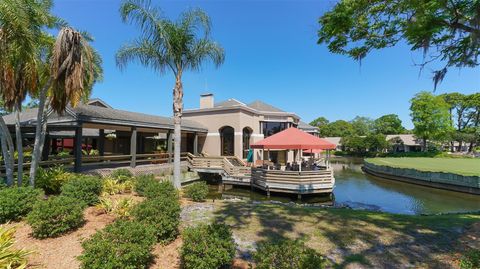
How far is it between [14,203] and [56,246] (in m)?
2.51

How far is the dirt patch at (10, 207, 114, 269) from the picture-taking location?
461 centimetres

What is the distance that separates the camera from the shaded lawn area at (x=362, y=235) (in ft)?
15.3

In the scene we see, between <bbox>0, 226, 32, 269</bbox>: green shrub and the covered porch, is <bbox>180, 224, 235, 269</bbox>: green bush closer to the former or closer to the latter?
<bbox>0, 226, 32, 269</bbox>: green shrub

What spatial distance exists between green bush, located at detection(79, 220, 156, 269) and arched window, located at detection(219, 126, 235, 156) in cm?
1904

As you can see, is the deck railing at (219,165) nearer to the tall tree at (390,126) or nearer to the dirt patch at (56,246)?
the dirt patch at (56,246)

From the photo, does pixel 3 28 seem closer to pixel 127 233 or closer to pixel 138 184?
pixel 138 184

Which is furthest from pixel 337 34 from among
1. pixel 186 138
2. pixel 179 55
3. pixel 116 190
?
pixel 186 138

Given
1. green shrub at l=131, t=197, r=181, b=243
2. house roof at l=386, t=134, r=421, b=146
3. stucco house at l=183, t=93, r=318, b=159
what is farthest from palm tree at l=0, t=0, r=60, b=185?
house roof at l=386, t=134, r=421, b=146

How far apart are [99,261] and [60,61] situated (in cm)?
668

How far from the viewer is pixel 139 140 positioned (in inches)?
984

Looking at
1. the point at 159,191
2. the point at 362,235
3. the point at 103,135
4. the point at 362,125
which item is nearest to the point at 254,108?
the point at 103,135

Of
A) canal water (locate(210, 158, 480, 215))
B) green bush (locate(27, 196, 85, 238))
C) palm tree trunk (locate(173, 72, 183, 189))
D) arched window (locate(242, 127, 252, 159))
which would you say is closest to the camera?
green bush (locate(27, 196, 85, 238))

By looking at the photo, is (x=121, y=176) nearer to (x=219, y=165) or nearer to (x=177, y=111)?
(x=177, y=111)

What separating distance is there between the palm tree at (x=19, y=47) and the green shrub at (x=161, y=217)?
6074 mm
